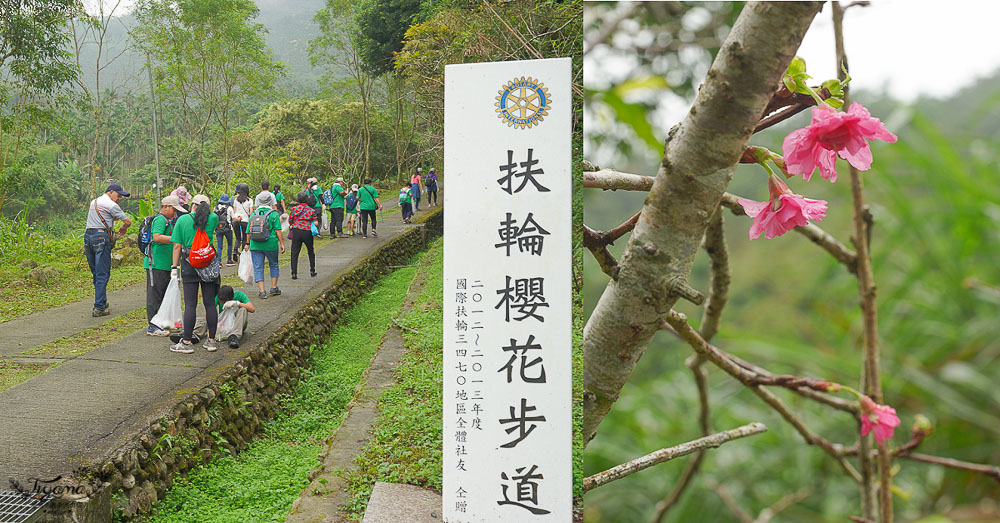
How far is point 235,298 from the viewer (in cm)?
262

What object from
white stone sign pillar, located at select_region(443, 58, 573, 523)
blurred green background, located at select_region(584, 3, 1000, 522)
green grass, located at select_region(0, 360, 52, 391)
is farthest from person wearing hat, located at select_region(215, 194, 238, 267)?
blurred green background, located at select_region(584, 3, 1000, 522)

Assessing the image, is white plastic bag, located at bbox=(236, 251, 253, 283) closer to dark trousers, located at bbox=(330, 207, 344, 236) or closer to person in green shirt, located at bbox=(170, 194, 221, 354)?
person in green shirt, located at bbox=(170, 194, 221, 354)

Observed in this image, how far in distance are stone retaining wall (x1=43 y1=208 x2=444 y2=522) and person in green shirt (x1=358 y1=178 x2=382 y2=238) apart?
0.42ft

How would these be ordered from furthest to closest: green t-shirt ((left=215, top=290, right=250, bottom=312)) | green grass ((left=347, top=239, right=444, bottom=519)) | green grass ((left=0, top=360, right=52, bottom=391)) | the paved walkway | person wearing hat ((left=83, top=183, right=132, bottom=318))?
green t-shirt ((left=215, top=290, right=250, bottom=312)), person wearing hat ((left=83, top=183, right=132, bottom=318)), green grass ((left=0, top=360, right=52, bottom=391)), green grass ((left=347, top=239, right=444, bottom=519)), the paved walkway

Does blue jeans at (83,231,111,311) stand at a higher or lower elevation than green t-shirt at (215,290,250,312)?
higher

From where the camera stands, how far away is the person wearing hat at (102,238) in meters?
2.40

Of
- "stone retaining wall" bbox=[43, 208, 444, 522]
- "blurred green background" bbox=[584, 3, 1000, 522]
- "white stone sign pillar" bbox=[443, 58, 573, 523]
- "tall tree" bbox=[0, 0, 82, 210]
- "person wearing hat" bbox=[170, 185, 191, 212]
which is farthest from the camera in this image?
"person wearing hat" bbox=[170, 185, 191, 212]

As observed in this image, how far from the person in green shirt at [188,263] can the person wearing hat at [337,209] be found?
570 mm

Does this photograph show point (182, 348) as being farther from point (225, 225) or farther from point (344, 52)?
point (344, 52)

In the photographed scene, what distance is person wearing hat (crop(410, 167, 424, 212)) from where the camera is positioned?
9.79ft

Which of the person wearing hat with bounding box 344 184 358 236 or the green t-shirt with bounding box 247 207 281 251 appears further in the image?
the person wearing hat with bounding box 344 184 358 236

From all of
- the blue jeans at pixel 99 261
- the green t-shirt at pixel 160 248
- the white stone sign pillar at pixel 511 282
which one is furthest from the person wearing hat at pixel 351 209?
the white stone sign pillar at pixel 511 282

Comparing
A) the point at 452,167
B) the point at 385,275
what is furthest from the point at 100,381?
the point at 452,167

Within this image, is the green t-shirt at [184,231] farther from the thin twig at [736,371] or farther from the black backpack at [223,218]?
the thin twig at [736,371]
